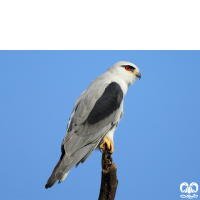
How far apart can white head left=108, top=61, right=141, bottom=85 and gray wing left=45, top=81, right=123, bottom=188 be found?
0.53 m

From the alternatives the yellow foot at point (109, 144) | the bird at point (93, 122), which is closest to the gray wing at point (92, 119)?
the bird at point (93, 122)

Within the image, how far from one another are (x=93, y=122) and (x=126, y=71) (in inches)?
57.1

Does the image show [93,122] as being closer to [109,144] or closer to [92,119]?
[92,119]

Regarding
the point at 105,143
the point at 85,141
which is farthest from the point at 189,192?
the point at 85,141

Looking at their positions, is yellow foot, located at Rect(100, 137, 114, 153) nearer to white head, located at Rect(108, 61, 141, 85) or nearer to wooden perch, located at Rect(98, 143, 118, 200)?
wooden perch, located at Rect(98, 143, 118, 200)

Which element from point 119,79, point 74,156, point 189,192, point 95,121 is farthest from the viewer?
point 189,192

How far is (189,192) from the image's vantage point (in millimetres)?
5297

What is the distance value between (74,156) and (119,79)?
6.18ft

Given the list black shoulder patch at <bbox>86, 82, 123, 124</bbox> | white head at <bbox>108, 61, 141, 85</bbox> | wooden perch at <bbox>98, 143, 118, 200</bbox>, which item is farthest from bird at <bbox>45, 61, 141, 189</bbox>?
wooden perch at <bbox>98, 143, 118, 200</bbox>

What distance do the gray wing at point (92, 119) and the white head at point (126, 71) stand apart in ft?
1.74

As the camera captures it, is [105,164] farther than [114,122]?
No

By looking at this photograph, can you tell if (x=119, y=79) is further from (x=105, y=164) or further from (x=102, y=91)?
(x=105, y=164)

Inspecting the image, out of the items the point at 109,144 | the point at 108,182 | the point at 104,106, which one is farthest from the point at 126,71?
the point at 108,182

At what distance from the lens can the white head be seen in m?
4.82
